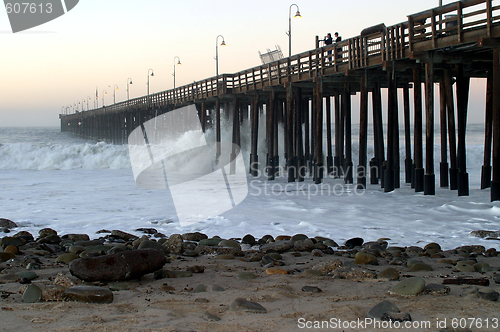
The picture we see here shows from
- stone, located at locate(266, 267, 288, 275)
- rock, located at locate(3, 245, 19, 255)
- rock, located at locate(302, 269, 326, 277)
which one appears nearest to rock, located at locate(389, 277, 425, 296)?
rock, located at locate(302, 269, 326, 277)

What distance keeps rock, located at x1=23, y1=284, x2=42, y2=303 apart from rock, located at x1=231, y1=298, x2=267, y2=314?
1.66 metres

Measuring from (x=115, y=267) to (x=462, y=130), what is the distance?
11.0 metres

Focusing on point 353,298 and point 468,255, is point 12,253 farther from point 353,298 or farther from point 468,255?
point 468,255

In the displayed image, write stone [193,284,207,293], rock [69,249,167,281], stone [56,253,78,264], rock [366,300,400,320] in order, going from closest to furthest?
rock [366,300,400,320] < stone [193,284,207,293] < rock [69,249,167,281] < stone [56,253,78,264]

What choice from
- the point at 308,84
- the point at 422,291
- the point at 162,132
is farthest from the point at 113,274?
the point at 162,132

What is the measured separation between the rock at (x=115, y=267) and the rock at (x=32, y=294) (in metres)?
0.63

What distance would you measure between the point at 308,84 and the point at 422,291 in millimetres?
14723

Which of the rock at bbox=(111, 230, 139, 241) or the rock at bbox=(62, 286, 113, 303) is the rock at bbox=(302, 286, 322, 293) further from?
the rock at bbox=(111, 230, 139, 241)

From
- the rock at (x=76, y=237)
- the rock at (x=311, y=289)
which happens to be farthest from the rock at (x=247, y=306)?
the rock at (x=76, y=237)

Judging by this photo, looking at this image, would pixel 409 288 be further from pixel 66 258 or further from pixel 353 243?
pixel 66 258

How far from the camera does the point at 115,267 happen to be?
481cm

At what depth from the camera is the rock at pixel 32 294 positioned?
3.96 metres

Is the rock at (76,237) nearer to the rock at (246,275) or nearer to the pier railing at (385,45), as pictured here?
the rock at (246,275)

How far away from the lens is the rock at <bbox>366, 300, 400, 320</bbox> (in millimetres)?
3471
